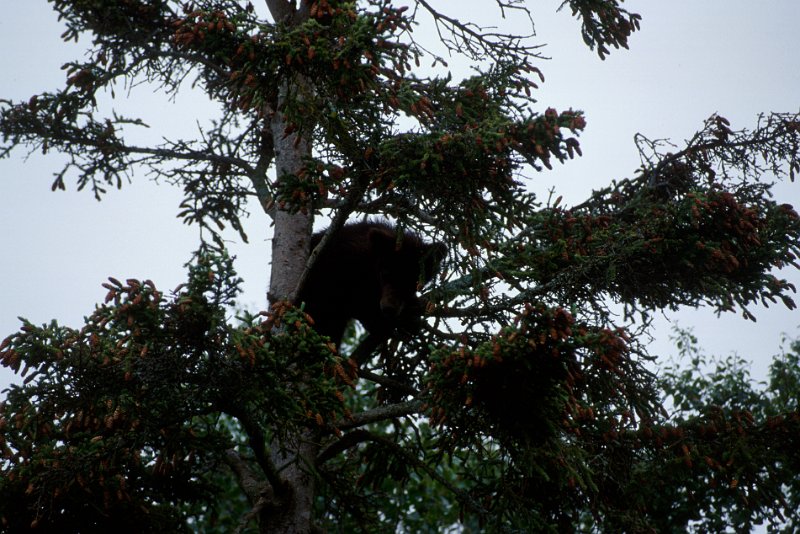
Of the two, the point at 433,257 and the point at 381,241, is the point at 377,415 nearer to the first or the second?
the point at 433,257

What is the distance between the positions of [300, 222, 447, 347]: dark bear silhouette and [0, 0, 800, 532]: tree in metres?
0.62

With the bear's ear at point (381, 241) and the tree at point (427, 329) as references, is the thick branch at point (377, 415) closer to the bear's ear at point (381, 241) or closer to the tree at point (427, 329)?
the tree at point (427, 329)

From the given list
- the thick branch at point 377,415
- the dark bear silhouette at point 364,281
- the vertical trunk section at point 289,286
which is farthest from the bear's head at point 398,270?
the thick branch at point 377,415

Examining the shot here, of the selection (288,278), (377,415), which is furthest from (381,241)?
(377,415)

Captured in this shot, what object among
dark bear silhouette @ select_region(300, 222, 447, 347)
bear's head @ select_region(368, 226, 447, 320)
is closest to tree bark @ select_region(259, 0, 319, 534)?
dark bear silhouette @ select_region(300, 222, 447, 347)

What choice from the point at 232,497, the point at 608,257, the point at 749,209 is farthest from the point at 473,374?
the point at 232,497

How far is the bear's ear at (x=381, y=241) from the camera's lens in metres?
9.66

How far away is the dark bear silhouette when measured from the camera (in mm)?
9008

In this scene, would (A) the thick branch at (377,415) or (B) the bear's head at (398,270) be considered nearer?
(A) the thick branch at (377,415)

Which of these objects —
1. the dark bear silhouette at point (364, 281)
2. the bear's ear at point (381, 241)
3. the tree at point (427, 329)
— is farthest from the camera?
the bear's ear at point (381, 241)

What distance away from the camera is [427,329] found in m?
7.99

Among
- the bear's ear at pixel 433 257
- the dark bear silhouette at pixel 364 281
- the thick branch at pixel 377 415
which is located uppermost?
the dark bear silhouette at pixel 364 281

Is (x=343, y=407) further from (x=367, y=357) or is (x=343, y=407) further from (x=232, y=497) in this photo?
(x=232, y=497)

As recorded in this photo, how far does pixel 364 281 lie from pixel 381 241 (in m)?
0.59
